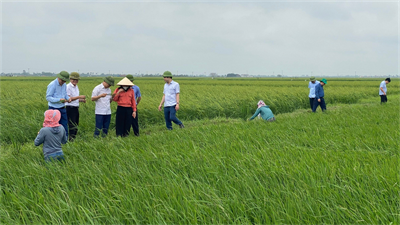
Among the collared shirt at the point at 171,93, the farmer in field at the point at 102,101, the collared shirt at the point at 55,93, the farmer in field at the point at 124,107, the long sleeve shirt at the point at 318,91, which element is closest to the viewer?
the collared shirt at the point at 55,93

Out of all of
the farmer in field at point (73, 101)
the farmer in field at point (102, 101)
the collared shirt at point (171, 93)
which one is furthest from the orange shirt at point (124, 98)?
the collared shirt at point (171, 93)

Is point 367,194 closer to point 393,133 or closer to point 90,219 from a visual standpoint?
point 90,219

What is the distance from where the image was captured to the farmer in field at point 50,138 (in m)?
3.64

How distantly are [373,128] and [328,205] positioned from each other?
431cm

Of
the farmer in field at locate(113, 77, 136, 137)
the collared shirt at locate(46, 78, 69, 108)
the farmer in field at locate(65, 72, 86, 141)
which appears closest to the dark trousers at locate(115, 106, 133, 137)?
the farmer in field at locate(113, 77, 136, 137)

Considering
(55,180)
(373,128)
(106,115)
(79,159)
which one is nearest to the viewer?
(55,180)

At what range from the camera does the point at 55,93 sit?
5320 millimetres

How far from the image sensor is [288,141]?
460 centimetres

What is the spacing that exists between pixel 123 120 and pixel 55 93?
1493mm

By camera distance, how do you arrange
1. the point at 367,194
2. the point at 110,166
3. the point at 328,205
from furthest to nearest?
the point at 110,166 < the point at 367,194 < the point at 328,205

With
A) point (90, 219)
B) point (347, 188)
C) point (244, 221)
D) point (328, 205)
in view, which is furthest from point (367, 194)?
point (90, 219)

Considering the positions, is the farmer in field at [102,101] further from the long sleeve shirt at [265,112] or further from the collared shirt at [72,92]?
the long sleeve shirt at [265,112]

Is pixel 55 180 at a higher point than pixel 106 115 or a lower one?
lower

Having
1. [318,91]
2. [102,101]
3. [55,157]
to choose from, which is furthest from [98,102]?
[318,91]
